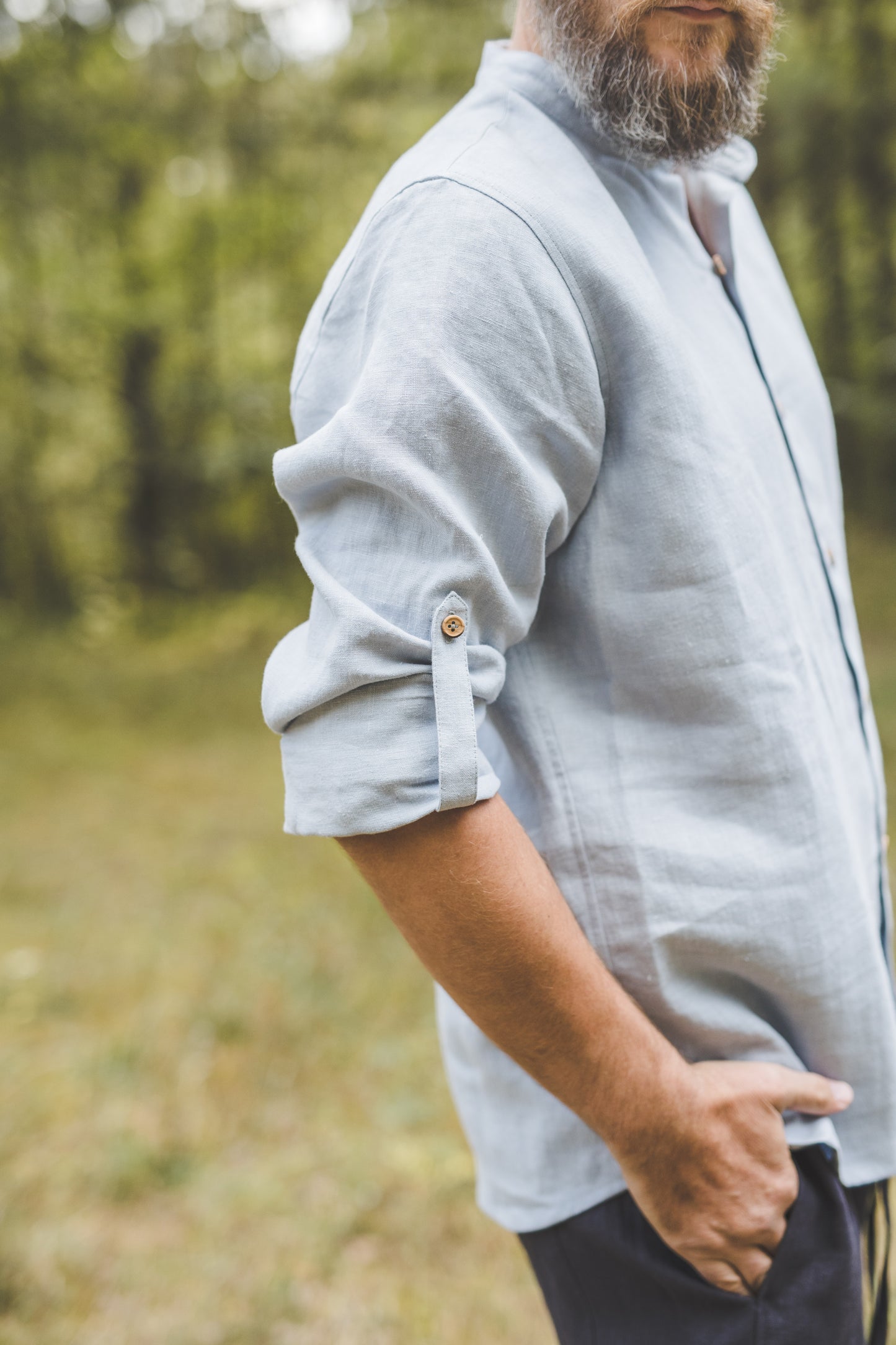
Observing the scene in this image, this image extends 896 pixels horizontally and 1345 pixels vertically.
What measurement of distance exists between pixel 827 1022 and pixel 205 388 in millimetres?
11159

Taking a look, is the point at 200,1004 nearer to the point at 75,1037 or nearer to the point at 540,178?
the point at 75,1037

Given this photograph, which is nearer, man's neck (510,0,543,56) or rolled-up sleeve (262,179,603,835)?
rolled-up sleeve (262,179,603,835)

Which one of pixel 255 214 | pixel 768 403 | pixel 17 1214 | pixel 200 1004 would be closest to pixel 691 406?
pixel 768 403

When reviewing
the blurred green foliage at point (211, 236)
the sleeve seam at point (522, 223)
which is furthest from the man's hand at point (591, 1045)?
the blurred green foliage at point (211, 236)

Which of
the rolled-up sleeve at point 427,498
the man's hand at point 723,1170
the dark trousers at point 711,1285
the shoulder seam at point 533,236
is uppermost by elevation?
the shoulder seam at point 533,236

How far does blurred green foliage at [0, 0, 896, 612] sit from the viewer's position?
816 cm

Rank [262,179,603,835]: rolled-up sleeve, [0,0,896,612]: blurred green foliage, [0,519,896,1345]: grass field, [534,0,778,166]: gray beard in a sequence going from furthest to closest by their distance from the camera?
[0,0,896,612]: blurred green foliage, [0,519,896,1345]: grass field, [534,0,778,166]: gray beard, [262,179,603,835]: rolled-up sleeve

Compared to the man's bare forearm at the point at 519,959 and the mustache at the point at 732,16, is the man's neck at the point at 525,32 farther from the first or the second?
the man's bare forearm at the point at 519,959

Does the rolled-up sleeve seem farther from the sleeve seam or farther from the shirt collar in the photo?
the shirt collar

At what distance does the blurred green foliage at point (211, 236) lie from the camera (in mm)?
8164

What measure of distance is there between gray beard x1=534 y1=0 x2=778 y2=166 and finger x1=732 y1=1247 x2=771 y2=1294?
3.18 feet

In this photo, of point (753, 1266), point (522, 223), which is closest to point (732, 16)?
point (522, 223)

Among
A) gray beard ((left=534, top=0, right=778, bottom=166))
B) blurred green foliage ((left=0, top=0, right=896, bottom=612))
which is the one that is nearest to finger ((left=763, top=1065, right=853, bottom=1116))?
gray beard ((left=534, top=0, right=778, bottom=166))

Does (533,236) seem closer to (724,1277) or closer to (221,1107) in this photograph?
(724,1277)
